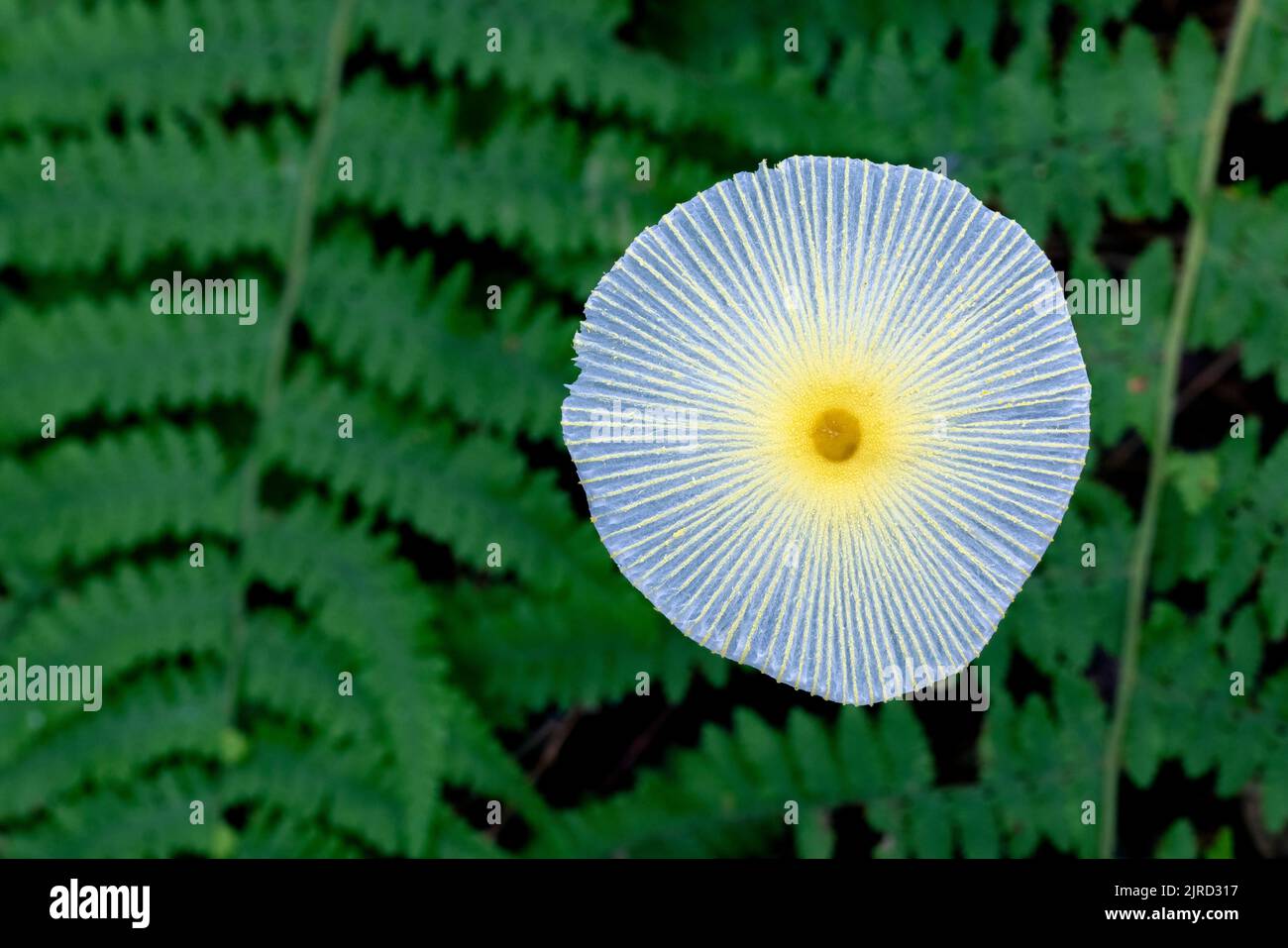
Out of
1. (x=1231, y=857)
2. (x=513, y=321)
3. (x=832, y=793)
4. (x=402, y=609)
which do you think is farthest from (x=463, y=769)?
(x=1231, y=857)

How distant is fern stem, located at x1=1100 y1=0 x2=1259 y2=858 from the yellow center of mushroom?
1.02 meters

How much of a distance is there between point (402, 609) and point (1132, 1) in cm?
203

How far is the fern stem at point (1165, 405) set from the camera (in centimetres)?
255

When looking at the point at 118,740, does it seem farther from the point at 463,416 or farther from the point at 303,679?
the point at 463,416

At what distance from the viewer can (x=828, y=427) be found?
1.92 m

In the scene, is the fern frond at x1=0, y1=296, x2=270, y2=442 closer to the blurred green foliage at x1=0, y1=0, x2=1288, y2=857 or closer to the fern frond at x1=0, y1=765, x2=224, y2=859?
the blurred green foliage at x1=0, y1=0, x2=1288, y2=857

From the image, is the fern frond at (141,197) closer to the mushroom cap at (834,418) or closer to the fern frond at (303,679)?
the fern frond at (303,679)

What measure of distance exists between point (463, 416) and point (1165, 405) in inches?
58.8

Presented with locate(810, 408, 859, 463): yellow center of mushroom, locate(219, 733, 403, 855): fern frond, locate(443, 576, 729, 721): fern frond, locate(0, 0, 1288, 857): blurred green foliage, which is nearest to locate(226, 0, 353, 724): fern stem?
locate(0, 0, 1288, 857): blurred green foliage

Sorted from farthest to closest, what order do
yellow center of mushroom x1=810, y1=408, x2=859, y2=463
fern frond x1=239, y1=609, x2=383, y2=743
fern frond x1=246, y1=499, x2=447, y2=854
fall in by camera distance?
→ fern frond x1=239, y1=609, x2=383, y2=743, fern frond x1=246, y1=499, x2=447, y2=854, yellow center of mushroom x1=810, y1=408, x2=859, y2=463

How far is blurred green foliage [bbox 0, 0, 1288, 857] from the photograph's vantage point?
8.41 ft

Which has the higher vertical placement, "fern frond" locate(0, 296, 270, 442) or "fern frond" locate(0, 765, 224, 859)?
"fern frond" locate(0, 296, 270, 442)

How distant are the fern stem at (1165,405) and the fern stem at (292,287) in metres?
1.84

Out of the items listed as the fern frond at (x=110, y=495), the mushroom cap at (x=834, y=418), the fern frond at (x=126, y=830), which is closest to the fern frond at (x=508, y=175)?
the mushroom cap at (x=834, y=418)
